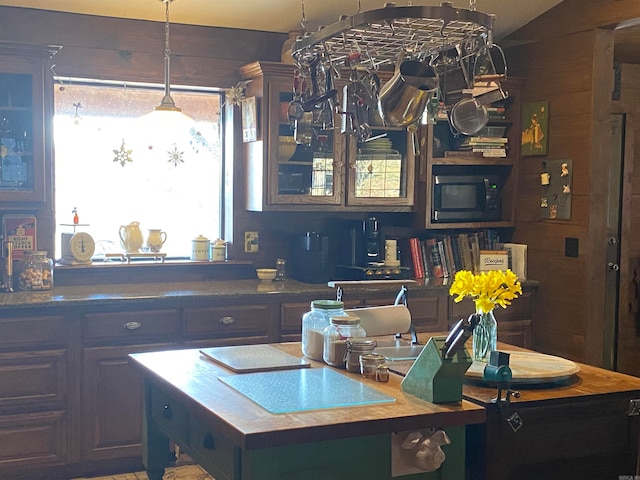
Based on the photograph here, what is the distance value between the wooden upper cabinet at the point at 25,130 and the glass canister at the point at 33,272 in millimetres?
278

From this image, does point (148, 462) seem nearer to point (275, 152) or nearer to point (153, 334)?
point (153, 334)

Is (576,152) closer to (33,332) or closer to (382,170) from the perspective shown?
(382,170)

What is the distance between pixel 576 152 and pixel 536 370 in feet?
7.60

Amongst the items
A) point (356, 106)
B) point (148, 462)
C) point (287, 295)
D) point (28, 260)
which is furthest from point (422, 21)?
point (28, 260)

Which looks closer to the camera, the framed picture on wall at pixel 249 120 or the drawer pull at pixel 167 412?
the drawer pull at pixel 167 412

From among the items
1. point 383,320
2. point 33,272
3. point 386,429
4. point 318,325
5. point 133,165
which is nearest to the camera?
point 386,429

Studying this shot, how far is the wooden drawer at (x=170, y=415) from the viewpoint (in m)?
2.36

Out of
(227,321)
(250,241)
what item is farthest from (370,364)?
(250,241)

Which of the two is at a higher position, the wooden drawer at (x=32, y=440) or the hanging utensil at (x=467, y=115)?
the hanging utensil at (x=467, y=115)

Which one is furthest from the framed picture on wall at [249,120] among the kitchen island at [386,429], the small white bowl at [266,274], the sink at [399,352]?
the kitchen island at [386,429]

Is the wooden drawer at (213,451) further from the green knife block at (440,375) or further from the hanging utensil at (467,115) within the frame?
the hanging utensil at (467,115)

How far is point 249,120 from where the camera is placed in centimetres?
434

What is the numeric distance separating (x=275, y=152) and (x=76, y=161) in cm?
104

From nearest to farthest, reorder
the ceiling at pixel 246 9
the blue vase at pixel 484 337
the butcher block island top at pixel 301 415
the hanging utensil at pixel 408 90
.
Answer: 1. the butcher block island top at pixel 301 415
2. the hanging utensil at pixel 408 90
3. the blue vase at pixel 484 337
4. the ceiling at pixel 246 9
